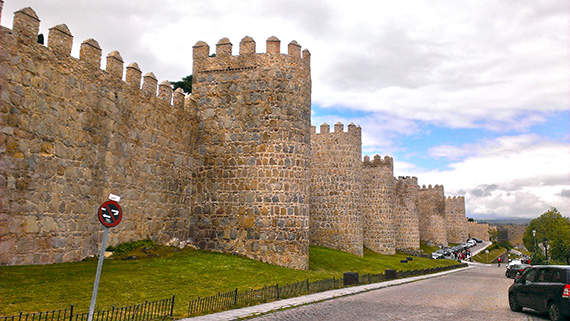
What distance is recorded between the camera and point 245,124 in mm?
21828

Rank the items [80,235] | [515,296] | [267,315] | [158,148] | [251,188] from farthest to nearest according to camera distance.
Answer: [251,188] < [158,148] < [80,235] < [515,296] < [267,315]

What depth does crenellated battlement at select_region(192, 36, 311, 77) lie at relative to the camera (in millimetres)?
22156

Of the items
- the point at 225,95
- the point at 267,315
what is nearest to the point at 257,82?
the point at 225,95

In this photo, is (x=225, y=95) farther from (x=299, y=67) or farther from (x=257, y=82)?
(x=299, y=67)

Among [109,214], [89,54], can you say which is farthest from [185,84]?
[109,214]

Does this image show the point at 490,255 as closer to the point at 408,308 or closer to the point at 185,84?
the point at 185,84

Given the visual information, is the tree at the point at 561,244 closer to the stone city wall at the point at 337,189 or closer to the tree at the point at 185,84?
the stone city wall at the point at 337,189

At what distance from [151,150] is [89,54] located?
4.93 meters

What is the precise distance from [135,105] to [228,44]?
6.92 metres

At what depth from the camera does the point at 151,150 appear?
1911 centimetres

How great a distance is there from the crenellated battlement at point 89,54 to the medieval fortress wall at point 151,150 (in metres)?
0.04

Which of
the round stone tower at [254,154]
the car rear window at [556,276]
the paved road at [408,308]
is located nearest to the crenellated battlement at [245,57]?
the round stone tower at [254,154]

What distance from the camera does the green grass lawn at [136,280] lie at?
10273 mm

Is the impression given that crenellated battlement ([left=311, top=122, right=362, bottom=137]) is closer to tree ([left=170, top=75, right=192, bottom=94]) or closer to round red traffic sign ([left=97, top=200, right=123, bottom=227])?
tree ([left=170, top=75, right=192, bottom=94])
